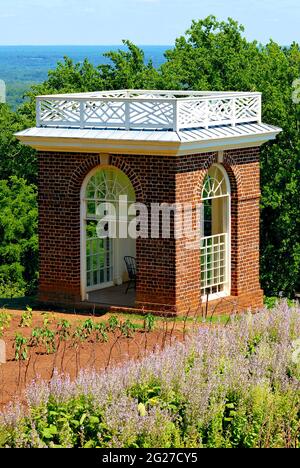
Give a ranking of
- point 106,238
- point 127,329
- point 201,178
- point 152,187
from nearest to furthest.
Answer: point 127,329 < point 152,187 < point 201,178 < point 106,238

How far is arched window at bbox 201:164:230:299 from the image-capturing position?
25250 millimetres

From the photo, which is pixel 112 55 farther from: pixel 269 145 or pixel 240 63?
pixel 269 145

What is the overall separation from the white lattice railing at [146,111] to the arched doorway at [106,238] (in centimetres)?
102

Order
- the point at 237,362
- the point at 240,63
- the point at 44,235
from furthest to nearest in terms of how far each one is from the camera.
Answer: the point at 240,63
the point at 44,235
the point at 237,362

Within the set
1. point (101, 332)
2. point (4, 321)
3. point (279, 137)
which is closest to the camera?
point (101, 332)

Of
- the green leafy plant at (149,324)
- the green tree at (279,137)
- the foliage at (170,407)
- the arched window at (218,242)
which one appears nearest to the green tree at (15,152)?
the green tree at (279,137)

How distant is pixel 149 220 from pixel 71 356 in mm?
5189

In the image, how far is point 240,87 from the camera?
4325 centimetres

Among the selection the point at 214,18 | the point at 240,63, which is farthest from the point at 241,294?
the point at 214,18

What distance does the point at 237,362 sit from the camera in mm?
15953

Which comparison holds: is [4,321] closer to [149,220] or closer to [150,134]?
[149,220]

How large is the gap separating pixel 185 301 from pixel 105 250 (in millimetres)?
3271

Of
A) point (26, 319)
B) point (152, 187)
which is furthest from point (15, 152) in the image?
point (26, 319)

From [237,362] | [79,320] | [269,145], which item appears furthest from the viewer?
[269,145]
